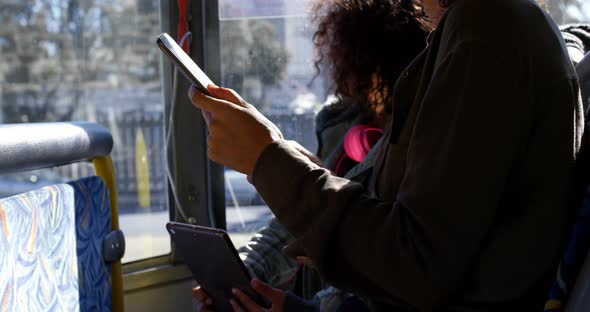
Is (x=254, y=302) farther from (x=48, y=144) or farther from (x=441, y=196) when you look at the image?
(x=441, y=196)

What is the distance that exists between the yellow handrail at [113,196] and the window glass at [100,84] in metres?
0.50

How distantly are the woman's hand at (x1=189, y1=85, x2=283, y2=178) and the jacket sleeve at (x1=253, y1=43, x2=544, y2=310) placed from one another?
128mm

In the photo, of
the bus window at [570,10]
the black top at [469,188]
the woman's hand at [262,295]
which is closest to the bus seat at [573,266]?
the black top at [469,188]

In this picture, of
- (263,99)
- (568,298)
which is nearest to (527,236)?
(568,298)

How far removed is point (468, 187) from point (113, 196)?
991 millimetres

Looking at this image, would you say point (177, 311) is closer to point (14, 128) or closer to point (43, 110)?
point (43, 110)

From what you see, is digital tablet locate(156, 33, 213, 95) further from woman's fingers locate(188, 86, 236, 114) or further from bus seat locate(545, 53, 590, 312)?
bus seat locate(545, 53, 590, 312)

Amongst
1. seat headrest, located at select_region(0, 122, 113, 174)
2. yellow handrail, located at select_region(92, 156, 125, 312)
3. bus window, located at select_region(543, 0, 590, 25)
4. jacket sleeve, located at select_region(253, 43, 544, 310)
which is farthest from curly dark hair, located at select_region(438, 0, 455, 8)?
bus window, located at select_region(543, 0, 590, 25)

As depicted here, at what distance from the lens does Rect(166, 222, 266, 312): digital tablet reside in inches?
54.6

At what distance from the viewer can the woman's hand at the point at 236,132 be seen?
0.95 metres

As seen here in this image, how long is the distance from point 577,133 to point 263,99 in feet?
5.08

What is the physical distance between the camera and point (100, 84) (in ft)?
6.96

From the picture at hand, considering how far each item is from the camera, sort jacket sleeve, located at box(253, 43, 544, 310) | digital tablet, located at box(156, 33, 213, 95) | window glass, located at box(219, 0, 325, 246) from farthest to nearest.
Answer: window glass, located at box(219, 0, 325, 246), digital tablet, located at box(156, 33, 213, 95), jacket sleeve, located at box(253, 43, 544, 310)

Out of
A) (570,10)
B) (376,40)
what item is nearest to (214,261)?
(376,40)
